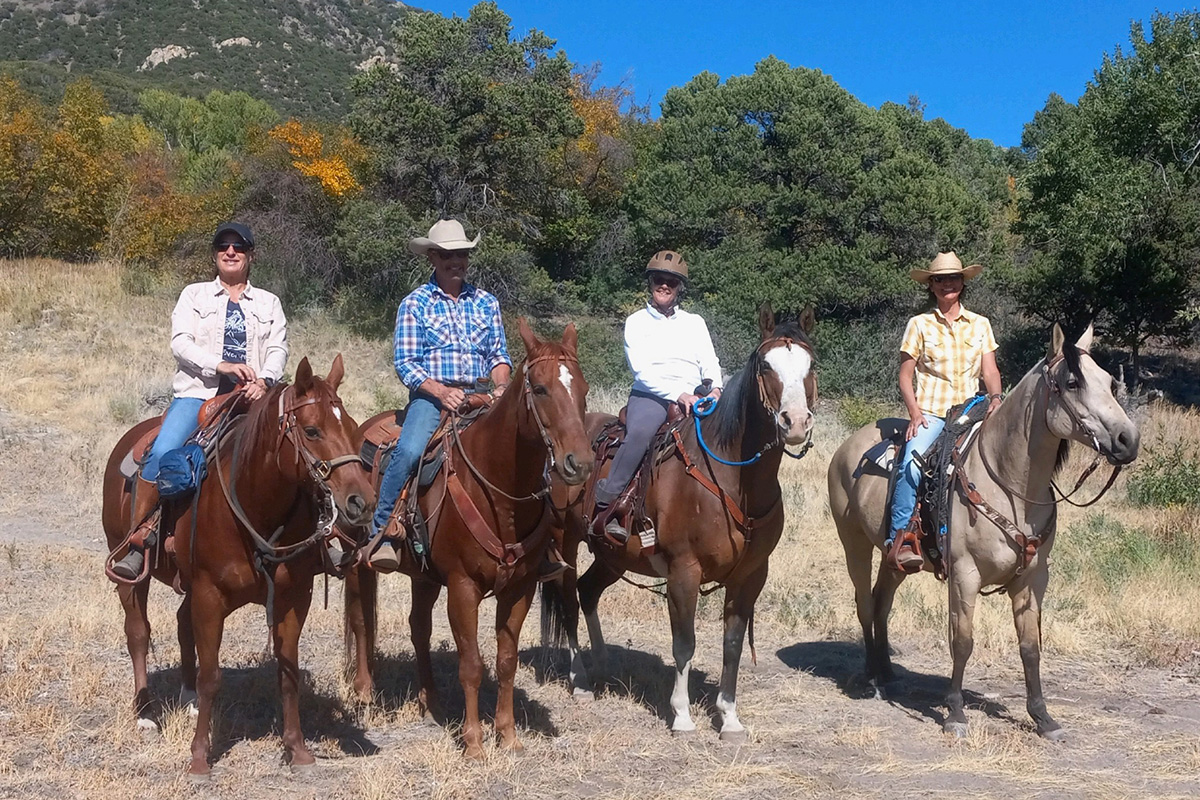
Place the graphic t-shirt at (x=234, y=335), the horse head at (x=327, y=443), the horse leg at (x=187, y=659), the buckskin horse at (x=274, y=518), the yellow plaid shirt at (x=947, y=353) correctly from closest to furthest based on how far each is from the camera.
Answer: the horse head at (x=327, y=443) < the buckskin horse at (x=274, y=518) < the graphic t-shirt at (x=234, y=335) < the horse leg at (x=187, y=659) < the yellow plaid shirt at (x=947, y=353)

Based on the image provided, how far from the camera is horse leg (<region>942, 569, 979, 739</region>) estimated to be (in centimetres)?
656

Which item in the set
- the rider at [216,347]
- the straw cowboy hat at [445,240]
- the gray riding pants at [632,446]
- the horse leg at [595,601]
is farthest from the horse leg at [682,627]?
the rider at [216,347]

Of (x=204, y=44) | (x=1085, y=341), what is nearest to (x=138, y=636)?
(x=1085, y=341)

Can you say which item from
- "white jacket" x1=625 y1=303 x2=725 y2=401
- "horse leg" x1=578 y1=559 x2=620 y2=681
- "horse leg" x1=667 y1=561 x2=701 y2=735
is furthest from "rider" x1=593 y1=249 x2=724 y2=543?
"horse leg" x1=578 y1=559 x2=620 y2=681

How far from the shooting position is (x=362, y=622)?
7090mm

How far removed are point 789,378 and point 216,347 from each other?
3.43 metres

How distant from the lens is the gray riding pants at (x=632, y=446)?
6.80 meters

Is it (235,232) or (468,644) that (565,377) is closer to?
(468,644)

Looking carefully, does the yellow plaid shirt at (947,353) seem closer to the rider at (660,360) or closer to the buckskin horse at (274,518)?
the rider at (660,360)

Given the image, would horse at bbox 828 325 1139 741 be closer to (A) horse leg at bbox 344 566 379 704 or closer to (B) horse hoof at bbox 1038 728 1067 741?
(B) horse hoof at bbox 1038 728 1067 741

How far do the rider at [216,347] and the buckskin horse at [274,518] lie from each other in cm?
32

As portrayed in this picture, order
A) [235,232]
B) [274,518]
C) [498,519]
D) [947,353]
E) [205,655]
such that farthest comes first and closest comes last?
[947,353], [235,232], [498,519], [205,655], [274,518]

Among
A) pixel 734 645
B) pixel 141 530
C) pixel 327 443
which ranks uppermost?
pixel 327 443

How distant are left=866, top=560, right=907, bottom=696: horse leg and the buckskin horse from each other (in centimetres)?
426
